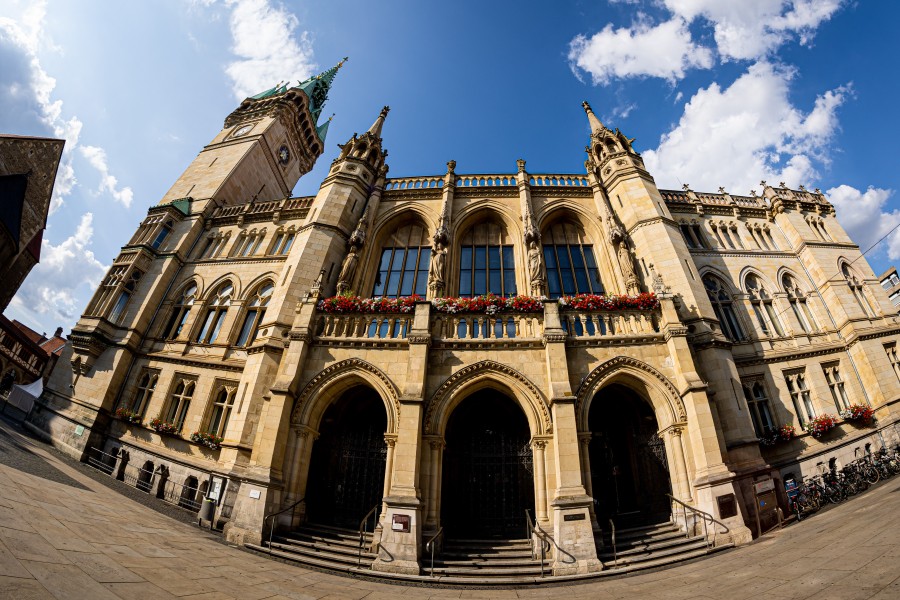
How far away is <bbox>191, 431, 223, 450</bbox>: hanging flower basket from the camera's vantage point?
47.4 feet

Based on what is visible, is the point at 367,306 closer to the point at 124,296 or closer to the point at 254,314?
the point at 254,314

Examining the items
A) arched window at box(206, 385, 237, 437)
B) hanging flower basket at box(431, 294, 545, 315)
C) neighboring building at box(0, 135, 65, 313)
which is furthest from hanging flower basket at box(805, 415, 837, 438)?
neighboring building at box(0, 135, 65, 313)

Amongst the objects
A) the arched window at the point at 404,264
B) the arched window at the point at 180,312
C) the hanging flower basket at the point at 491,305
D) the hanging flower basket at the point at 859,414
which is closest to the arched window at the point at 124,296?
the arched window at the point at 180,312

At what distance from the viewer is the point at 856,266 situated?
1867 centimetres

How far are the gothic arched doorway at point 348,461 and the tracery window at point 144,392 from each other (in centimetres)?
1025

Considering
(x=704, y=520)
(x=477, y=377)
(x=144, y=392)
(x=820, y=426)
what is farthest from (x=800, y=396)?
(x=144, y=392)

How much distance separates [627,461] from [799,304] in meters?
13.0

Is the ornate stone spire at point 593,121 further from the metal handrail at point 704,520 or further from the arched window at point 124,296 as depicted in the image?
→ the arched window at point 124,296

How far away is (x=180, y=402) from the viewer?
647 inches

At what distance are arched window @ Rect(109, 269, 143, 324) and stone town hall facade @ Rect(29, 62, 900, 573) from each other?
0.18 m

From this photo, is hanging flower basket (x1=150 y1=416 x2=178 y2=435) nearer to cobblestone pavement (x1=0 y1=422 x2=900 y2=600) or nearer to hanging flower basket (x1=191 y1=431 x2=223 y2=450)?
hanging flower basket (x1=191 y1=431 x2=223 y2=450)

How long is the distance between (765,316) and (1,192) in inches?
1534

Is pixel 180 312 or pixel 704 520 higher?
pixel 180 312

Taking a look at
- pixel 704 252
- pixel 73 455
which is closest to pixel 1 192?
pixel 73 455
